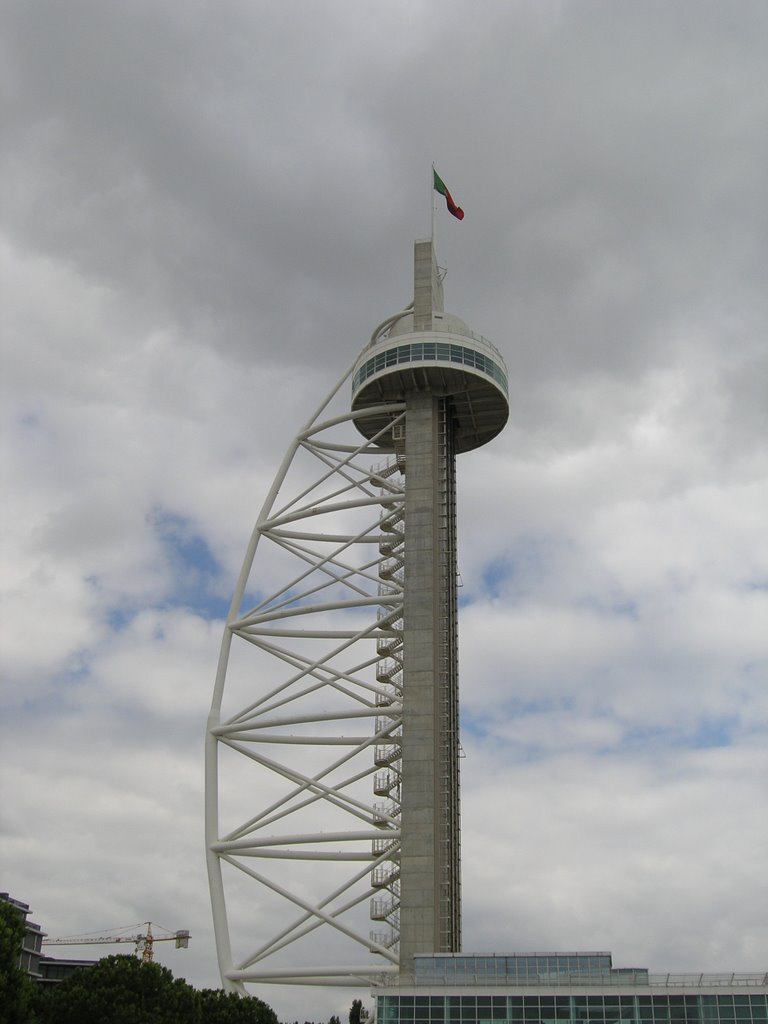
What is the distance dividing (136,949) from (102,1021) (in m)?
142

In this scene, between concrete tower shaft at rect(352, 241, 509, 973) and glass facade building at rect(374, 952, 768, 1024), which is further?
concrete tower shaft at rect(352, 241, 509, 973)

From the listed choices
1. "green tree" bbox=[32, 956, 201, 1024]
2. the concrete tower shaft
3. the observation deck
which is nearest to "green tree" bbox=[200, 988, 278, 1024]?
"green tree" bbox=[32, 956, 201, 1024]

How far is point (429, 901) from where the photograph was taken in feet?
207

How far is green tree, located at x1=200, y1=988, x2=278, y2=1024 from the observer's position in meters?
58.6

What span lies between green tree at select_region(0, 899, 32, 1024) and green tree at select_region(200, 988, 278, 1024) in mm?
11785

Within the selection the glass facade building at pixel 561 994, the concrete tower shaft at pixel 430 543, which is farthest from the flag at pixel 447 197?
the glass facade building at pixel 561 994

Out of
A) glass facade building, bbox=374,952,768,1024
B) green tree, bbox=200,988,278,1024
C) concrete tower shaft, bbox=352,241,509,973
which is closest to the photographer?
glass facade building, bbox=374,952,768,1024

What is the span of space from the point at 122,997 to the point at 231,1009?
7.00 meters

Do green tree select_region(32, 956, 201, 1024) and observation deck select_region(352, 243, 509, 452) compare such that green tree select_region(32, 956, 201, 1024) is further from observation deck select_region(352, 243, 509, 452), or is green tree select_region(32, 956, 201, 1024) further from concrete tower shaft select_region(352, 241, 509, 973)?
observation deck select_region(352, 243, 509, 452)

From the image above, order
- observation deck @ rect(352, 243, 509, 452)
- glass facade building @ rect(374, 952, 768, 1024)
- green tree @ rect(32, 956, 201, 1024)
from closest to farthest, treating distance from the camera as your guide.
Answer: glass facade building @ rect(374, 952, 768, 1024) < green tree @ rect(32, 956, 201, 1024) < observation deck @ rect(352, 243, 509, 452)

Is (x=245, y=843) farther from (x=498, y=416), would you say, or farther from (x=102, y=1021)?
(x=498, y=416)

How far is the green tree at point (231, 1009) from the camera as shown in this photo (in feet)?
192

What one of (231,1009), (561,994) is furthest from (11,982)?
(561,994)

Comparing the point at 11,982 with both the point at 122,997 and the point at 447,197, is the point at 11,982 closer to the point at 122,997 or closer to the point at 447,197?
the point at 122,997
